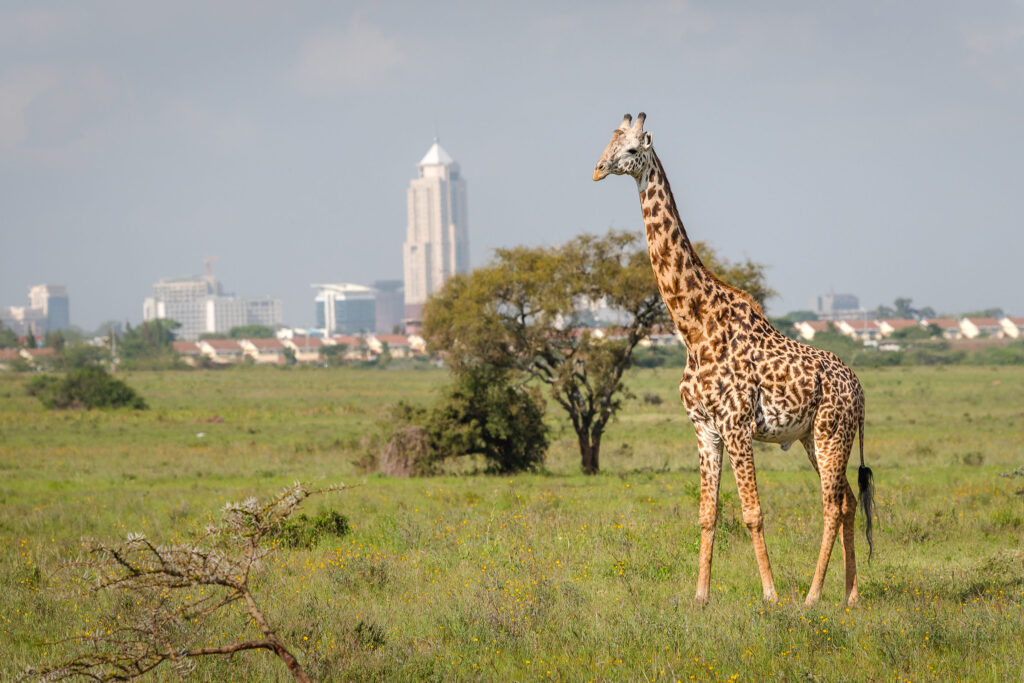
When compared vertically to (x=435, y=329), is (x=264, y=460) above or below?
below

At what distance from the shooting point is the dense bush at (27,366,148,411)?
180ft

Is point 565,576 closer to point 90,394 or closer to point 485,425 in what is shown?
point 485,425

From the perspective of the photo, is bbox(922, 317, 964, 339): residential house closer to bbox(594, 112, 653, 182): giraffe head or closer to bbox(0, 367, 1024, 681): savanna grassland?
bbox(0, 367, 1024, 681): savanna grassland

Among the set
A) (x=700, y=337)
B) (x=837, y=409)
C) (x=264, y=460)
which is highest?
(x=700, y=337)

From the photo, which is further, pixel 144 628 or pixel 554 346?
pixel 554 346

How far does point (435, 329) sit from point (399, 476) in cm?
380

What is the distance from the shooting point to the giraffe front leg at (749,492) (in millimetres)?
10875

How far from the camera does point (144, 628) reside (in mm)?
6941

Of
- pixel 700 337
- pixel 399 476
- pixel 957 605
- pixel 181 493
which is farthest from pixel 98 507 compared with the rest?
pixel 957 605

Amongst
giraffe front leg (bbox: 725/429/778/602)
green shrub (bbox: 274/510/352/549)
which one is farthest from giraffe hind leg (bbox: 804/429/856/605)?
green shrub (bbox: 274/510/352/549)

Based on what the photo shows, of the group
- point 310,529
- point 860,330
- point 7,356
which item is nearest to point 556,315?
point 310,529

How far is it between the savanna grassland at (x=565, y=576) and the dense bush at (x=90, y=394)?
26.0m

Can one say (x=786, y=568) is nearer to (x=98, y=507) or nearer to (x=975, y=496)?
(x=975, y=496)

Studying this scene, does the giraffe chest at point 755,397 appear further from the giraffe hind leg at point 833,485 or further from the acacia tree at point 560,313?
the acacia tree at point 560,313
